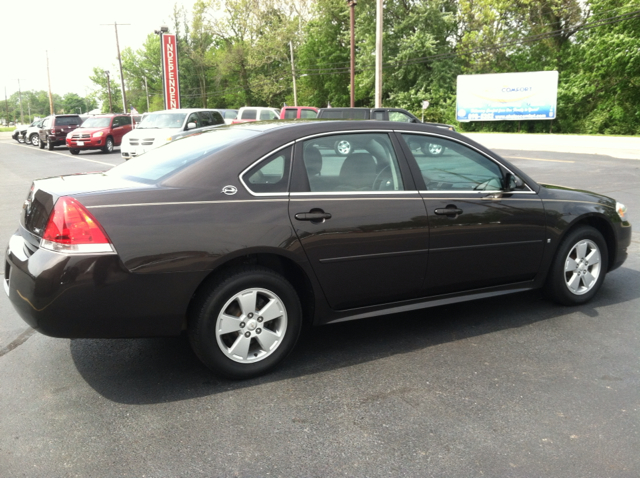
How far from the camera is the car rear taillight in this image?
3174mm

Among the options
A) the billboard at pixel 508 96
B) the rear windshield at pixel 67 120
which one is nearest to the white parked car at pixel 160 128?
the rear windshield at pixel 67 120

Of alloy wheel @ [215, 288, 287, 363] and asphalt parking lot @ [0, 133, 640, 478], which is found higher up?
alloy wheel @ [215, 288, 287, 363]

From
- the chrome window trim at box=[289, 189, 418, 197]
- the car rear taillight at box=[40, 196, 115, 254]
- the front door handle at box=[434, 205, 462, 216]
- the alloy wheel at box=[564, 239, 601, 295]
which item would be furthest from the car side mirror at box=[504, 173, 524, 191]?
the car rear taillight at box=[40, 196, 115, 254]

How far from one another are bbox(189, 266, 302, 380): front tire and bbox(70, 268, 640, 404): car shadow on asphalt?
0.15 meters

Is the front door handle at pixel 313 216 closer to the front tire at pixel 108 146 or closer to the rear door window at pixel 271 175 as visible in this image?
the rear door window at pixel 271 175

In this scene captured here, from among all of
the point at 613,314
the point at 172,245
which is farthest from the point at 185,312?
the point at 613,314

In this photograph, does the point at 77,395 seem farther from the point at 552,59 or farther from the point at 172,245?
the point at 552,59

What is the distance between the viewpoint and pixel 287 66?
213 feet

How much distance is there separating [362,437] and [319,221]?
1345 millimetres

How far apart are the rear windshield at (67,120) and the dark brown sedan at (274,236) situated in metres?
31.2

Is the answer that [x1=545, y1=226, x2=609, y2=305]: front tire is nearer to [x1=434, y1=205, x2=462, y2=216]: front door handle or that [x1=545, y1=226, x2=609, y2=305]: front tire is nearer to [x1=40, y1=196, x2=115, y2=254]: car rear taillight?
[x1=434, y1=205, x2=462, y2=216]: front door handle

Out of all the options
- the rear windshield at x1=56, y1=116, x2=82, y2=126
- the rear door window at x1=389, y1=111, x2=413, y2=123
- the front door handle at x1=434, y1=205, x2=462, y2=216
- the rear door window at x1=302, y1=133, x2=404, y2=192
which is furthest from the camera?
the rear windshield at x1=56, y1=116, x2=82, y2=126

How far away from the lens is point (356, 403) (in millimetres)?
3338

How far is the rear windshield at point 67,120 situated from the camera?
32.4 metres
